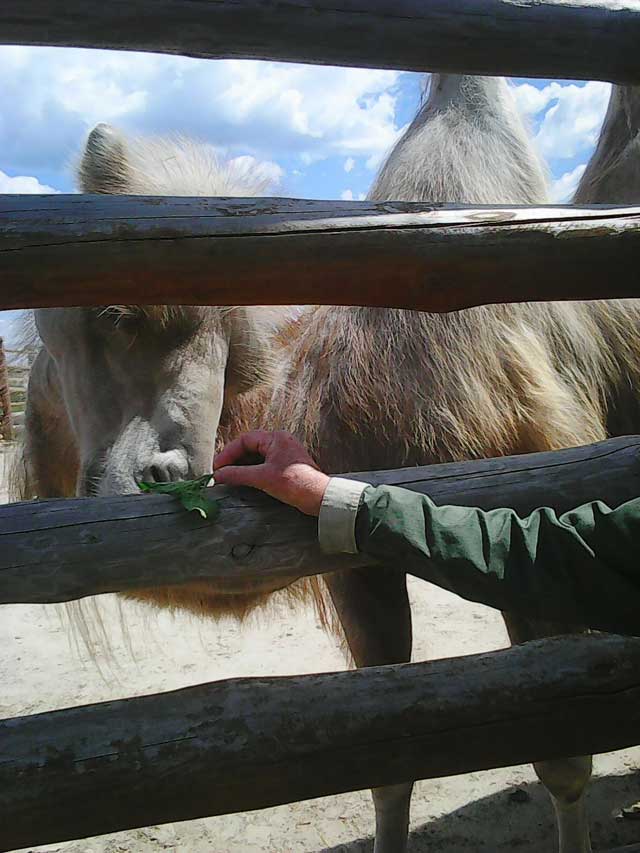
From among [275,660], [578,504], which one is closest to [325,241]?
[578,504]

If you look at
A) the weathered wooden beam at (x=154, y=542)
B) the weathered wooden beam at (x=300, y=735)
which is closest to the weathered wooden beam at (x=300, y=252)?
the weathered wooden beam at (x=154, y=542)

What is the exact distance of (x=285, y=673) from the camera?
162 inches

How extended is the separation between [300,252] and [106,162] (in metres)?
1.45

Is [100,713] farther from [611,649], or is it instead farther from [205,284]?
[611,649]

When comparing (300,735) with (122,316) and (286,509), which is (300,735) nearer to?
(286,509)

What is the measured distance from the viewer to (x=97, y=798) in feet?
4.06

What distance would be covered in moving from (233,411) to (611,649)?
1622mm

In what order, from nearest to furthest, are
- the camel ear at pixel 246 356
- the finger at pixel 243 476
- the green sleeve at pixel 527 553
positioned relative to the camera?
the green sleeve at pixel 527 553
the finger at pixel 243 476
the camel ear at pixel 246 356

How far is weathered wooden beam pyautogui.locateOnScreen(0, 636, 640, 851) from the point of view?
4.08ft

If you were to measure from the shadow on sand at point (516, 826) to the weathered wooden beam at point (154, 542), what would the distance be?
1972 millimetres

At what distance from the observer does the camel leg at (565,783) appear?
265 centimetres

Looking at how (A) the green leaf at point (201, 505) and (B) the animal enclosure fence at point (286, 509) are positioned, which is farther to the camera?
(A) the green leaf at point (201, 505)

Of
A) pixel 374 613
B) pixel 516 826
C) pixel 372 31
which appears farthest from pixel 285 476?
pixel 516 826

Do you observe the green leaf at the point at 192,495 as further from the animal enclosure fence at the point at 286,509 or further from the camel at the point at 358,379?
the camel at the point at 358,379
